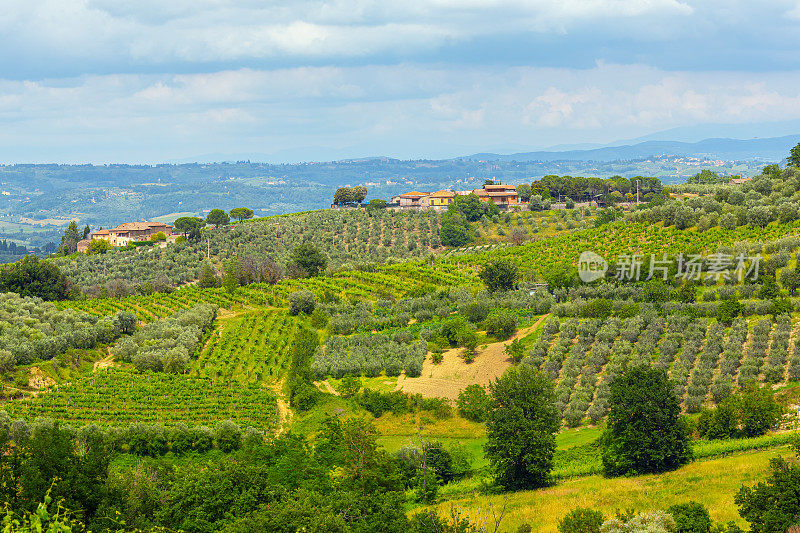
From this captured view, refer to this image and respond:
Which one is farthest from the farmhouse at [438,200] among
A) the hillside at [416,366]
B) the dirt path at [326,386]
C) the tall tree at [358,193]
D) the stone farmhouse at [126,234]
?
the dirt path at [326,386]

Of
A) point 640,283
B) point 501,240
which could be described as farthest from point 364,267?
point 640,283

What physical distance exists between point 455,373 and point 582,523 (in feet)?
82.2

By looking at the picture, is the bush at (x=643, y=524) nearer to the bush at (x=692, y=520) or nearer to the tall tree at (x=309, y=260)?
the bush at (x=692, y=520)

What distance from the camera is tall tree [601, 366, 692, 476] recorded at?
28.3 metres

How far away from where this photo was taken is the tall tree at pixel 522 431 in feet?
A: 95.1

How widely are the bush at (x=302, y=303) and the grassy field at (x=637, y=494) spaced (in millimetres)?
37538

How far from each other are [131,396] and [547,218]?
77863mm

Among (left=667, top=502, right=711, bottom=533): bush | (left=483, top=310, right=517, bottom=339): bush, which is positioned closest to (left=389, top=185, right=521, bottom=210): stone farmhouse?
(left=483, top=310, right=517, bottom=339): bush

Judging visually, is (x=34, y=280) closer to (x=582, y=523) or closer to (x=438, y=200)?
(x=438, y=200)

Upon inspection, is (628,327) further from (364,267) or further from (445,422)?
(364,267)

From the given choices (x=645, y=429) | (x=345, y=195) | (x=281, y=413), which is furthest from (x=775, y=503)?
(x=345, y=195)

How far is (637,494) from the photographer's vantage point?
84.5 ft

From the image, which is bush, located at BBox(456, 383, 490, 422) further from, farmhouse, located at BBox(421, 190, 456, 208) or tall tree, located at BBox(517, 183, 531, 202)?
tall tree, located at BBox(517, 183, 531, 202)

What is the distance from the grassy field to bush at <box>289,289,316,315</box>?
1478 inches
